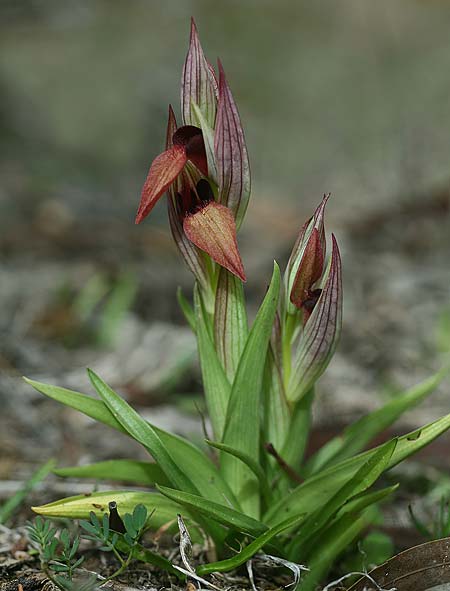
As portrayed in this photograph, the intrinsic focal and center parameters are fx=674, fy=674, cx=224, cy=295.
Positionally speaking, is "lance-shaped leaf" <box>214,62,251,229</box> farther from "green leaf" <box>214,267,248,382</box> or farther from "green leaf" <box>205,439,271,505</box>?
"green leaf" <box>205,439,271,505</box>

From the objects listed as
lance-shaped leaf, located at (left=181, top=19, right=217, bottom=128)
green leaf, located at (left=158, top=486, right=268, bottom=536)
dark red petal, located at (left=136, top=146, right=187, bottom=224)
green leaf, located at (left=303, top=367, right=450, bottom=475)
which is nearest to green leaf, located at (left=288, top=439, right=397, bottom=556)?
green leaf, located at (left=158, top=486, right=268, bottom=536)

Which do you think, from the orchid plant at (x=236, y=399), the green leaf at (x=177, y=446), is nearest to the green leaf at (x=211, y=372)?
the orchid plant at (x=236, y=399)

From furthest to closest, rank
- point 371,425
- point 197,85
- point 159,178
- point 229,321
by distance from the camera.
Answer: point 371,425 → point 229,321 → point 197,85 → point 159,178

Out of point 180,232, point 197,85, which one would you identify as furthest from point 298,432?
point 197,85

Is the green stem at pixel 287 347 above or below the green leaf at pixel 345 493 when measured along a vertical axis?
above

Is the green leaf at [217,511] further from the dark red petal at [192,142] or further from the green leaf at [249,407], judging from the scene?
the dark red petal at [192,142]

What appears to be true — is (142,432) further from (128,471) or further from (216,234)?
(216,234)
